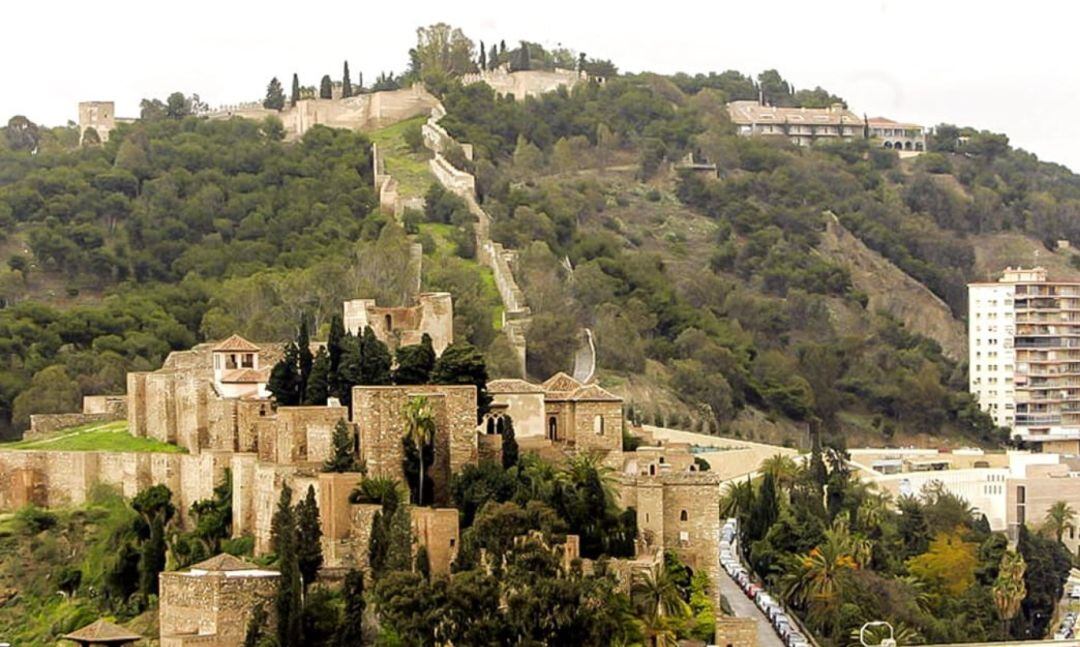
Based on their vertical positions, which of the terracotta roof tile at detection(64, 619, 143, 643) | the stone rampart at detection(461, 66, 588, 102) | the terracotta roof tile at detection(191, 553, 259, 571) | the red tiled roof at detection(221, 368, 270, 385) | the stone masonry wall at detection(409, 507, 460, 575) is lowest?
the terracotta roof tile at detection(64, 619, 143, 643)

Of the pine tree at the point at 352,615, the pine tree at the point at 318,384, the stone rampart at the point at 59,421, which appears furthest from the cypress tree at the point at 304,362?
the stone rampart at the point at 59,421

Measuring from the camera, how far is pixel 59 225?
91438 millimetres

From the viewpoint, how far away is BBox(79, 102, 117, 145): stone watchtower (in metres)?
113

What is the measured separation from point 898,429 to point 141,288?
1148 inches

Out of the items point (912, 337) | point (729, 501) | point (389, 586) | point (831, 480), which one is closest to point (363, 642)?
point (389, 586)

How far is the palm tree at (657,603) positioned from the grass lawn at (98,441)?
12195mm

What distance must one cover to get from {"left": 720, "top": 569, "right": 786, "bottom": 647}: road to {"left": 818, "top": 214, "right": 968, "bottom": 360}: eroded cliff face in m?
60.2

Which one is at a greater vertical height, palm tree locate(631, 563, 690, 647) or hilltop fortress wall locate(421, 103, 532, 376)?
hilltop fortress wall locate(421, 103, 532, 376)

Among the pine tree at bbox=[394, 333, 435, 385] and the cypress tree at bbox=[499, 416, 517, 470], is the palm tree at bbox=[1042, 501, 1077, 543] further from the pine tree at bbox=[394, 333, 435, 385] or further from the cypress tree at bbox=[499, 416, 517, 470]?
the cypress tree at bbox=[499, 416, 517, 470]

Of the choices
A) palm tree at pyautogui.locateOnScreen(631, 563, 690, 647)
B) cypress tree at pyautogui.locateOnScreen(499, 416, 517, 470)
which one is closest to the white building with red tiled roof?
cypress tree at pyautogui.locateOnScreen(499, 416, 517, 470)

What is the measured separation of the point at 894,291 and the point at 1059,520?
46493 mm

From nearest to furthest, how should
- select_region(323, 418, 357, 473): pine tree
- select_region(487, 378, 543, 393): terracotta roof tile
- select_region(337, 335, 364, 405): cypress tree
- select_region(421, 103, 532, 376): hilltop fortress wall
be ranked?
select_region(323, 418, 357, 473): pine tree
select_region(337, 335, 364, 405): cypress tree
select_region(487, 378, 543, 393): terracotta roof tile
select_region(421, 103, 532, 376): hilltop fortress wall

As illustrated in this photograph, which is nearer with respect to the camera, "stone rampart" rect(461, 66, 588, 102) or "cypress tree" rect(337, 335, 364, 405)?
"cypress tree" rect(337, 335, 364, 405)

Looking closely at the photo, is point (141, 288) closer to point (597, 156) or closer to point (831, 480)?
point (831, 480)
